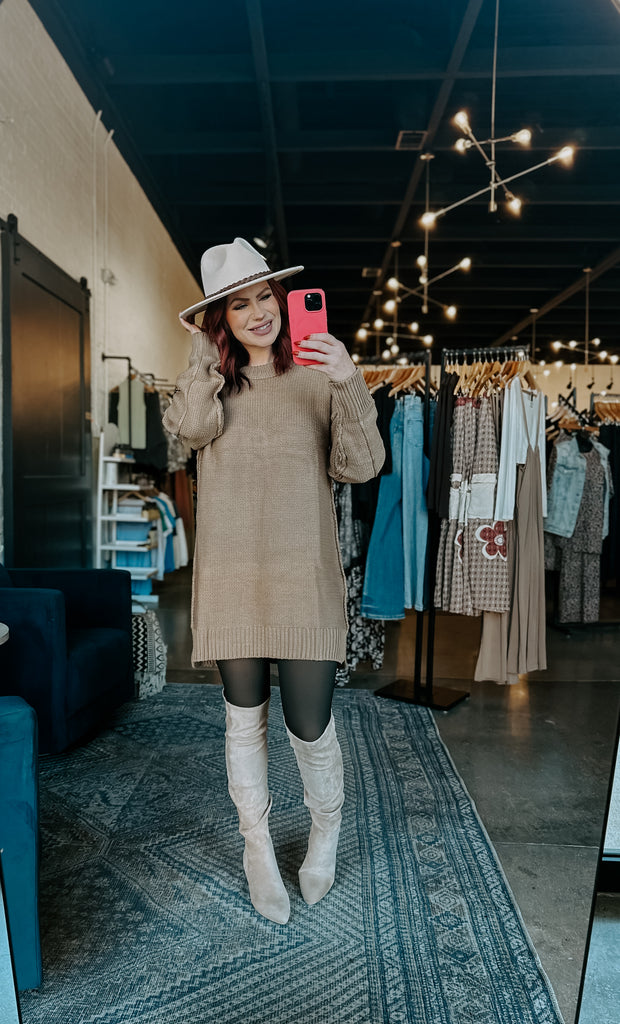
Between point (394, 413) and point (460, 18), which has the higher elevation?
point (460, 18)

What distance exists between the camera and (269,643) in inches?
64.1

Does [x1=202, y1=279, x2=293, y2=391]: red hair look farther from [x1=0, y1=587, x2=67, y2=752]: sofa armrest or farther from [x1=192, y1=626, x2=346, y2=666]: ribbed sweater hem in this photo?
[x1=0, y1=587, x2=67, y2=752]: sofa armrest

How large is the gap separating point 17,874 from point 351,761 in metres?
1.51

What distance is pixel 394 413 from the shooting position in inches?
136

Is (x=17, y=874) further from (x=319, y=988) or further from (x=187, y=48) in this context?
(x=187, y=48)

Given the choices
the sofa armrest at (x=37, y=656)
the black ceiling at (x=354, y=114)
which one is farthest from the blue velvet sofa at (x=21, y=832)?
the black ceiling at (x=354, y=114)

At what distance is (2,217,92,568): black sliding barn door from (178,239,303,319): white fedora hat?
257 centimetres

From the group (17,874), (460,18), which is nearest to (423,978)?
(17,874)

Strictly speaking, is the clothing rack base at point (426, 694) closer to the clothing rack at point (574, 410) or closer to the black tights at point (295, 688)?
the black tights at point (295, 688)

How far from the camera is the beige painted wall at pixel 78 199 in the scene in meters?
3.87

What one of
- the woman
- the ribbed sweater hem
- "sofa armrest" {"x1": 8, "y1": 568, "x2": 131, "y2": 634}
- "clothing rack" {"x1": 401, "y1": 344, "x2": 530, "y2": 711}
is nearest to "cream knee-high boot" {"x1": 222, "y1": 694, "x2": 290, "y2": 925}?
the woman

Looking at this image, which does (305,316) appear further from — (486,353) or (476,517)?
(486,353)

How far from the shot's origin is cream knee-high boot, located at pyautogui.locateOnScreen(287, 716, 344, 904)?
1.72 meters

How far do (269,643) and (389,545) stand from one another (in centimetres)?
194
